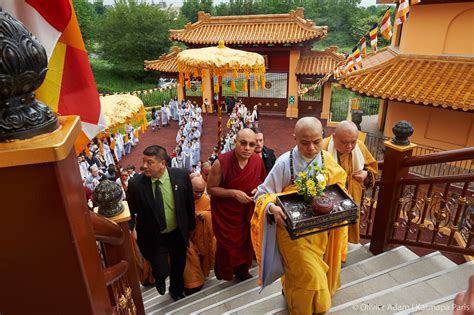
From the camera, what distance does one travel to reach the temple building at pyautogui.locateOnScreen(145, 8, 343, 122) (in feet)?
54.3

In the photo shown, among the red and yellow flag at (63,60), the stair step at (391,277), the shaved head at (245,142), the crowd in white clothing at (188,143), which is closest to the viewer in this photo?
the red and yellow flag at (63,60)

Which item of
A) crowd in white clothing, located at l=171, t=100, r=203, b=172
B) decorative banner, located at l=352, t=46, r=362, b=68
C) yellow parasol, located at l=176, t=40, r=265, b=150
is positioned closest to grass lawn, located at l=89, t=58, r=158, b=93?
crowd in white clothing, located at l=171, t=100, r=203, b=172

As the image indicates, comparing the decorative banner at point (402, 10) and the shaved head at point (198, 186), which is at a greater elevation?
the decorative banner at point (402, 10)

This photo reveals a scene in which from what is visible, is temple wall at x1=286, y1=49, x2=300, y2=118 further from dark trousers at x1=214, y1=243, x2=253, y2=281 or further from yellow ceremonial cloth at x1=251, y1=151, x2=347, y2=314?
yellow ceremonial cloth at x1=251, y1=151, x2=347, y2=314

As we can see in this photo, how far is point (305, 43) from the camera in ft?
54.4

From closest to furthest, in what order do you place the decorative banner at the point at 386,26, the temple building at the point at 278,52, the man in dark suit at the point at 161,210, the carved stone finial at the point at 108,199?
the carved stone finial at the point at 108,199 → the man in dark suit at the point at 161,210 → the decorative banner at the point at 386,26 → the temple building at the point at 278,52

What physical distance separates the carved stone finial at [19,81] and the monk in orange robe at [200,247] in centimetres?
300

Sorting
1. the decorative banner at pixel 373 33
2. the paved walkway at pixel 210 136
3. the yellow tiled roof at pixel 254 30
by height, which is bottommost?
the paved walkway at pixel 210 136

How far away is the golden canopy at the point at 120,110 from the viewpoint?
424cm

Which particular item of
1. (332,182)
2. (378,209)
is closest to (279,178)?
(332,182)

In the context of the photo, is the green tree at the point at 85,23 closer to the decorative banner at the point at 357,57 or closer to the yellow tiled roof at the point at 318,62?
the yellow tiled roof at the point at 318,62

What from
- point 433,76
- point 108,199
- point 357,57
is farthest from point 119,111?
point 433,76

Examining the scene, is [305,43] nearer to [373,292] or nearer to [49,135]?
[373,292]

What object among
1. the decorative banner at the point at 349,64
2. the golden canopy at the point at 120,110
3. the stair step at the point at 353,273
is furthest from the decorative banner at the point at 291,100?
the stair step at the point at 353,273
